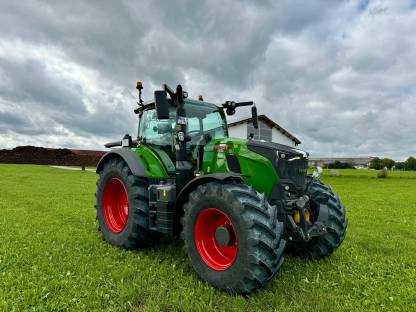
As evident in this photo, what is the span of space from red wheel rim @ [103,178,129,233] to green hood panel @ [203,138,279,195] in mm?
2137

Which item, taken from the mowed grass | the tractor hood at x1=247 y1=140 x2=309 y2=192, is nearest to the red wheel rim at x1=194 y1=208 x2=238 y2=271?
the mowed grass

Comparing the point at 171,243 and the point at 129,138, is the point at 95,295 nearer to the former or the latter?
the point at 171,243

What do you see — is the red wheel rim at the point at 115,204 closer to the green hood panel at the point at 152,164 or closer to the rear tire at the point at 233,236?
the green hood panel at the point at 152,164

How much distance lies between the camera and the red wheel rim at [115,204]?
6352 millimetres

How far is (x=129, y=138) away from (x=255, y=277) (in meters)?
4.06

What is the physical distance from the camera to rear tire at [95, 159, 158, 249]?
541 cm

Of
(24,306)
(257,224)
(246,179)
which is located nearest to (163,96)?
(246,179)

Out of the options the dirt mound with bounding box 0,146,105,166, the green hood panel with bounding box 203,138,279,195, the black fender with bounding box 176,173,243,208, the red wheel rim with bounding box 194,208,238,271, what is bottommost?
the red wheel rim with bounding box 194,208,238,271

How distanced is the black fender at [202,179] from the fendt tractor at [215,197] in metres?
0.01

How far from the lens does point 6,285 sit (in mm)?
4098

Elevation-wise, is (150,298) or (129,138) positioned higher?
(129,138)

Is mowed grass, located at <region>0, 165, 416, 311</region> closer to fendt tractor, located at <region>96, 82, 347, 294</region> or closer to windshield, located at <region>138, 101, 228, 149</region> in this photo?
fendt tractor, located at <region>96, 82, 347, 294</region>

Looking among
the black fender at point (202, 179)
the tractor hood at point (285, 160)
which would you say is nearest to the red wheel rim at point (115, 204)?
the black fender at point (202, 179)

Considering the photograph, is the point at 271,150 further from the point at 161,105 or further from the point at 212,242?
the point at 161,105
